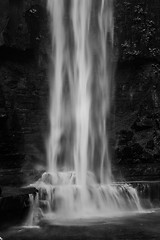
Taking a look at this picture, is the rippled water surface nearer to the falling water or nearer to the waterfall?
the falling water

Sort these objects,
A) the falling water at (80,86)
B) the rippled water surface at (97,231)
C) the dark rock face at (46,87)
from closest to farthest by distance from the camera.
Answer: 1. the rippled water surface at (97,231)
2. the dark rock face at (46,87)
3. the falling water at (80,86)

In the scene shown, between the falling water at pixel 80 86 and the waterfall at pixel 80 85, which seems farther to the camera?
the waterfall at pixel 80 85

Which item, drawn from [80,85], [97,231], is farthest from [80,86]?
[97,231]

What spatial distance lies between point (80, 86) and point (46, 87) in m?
1.85

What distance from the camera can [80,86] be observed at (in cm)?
2020

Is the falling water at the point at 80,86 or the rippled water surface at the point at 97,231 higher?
the falling water at the point at 80,86

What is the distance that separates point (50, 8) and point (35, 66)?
11.4 ft

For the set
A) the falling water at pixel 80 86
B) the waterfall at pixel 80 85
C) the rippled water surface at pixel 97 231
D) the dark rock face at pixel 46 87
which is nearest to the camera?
the rippled water surface at pixel 97 231

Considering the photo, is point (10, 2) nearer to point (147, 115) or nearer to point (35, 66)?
point (35, 66)

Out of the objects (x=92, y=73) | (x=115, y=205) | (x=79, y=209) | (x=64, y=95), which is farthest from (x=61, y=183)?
(x=92, y=73)

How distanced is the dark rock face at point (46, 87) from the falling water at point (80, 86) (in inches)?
19.7

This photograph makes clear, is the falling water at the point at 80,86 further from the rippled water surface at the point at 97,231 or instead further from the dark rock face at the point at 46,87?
the rippled water surface at the point at 97,231

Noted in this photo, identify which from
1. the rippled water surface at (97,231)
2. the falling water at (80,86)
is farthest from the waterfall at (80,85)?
the rippled water surface at (97,231)

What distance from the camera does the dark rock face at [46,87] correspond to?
1889cm
